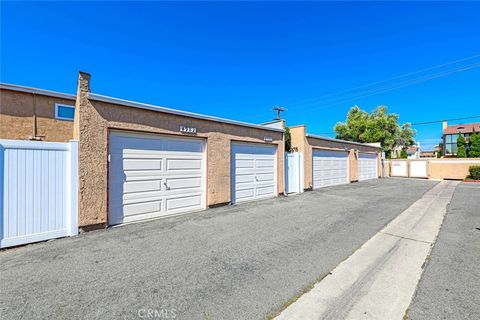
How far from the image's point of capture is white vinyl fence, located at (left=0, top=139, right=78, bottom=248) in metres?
4.17

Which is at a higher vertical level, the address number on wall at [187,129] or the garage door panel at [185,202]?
the address number on wall at [187,129]

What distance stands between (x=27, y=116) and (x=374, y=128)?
102 ft

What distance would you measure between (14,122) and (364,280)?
11.5 meters

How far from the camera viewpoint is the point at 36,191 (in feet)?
14.7

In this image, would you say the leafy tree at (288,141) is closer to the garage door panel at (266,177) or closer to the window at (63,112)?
the garage door panel at (266,177)

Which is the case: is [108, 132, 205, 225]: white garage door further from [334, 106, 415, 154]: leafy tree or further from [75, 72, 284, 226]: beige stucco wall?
[334, 106, 415, 154]: leafy tree

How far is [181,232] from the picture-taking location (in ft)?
17.1

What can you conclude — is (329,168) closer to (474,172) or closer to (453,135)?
(474,172)

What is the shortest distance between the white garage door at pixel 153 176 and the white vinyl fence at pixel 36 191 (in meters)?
0.90

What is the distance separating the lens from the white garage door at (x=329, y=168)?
13310 mm

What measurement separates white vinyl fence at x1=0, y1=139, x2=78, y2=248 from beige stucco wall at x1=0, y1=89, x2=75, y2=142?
5.16 meters

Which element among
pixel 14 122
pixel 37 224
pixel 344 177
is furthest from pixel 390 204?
pixel 14 122

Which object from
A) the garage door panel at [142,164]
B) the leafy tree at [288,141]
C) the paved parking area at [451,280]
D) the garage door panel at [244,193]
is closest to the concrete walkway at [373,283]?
the paved parking area at [451,280]

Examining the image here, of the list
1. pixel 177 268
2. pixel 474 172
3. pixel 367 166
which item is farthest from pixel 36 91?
pixel 474 172
